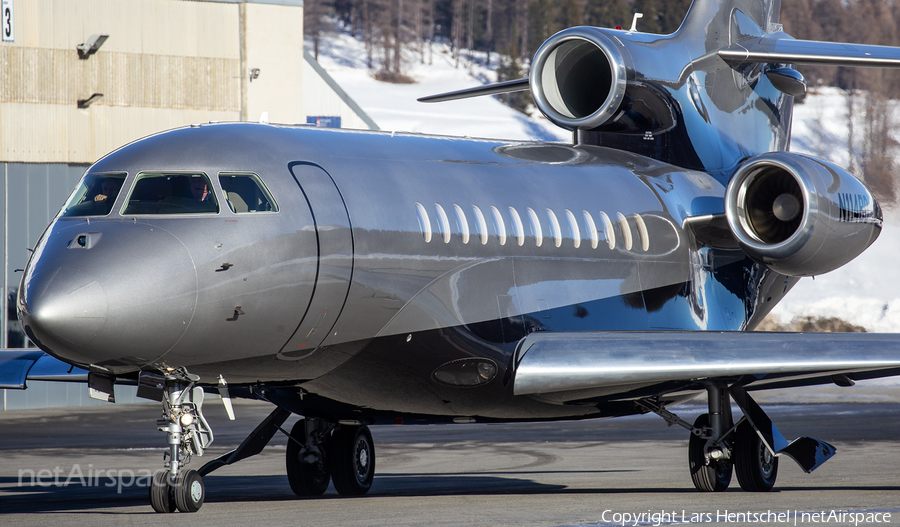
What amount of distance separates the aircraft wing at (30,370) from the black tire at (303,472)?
2259mm

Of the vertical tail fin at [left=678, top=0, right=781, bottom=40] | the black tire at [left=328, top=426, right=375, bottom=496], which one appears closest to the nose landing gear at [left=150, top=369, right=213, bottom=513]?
the black tire at [left=328, top=426, right=375, bottom=496]

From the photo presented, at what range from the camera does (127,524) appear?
30.8ft

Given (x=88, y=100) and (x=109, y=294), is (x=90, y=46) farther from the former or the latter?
(x=109, y=294)

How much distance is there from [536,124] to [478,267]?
75.8 meters

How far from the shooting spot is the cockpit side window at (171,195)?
29.7 ft

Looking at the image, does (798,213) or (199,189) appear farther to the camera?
(798,213)

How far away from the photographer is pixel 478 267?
11.1 m

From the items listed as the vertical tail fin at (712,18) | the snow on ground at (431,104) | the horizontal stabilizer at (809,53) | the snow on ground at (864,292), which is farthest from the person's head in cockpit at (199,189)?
the snow on ground at (431,104)

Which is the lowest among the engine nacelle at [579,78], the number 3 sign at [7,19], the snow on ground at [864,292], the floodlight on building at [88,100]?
the snow on ground at [864,292]

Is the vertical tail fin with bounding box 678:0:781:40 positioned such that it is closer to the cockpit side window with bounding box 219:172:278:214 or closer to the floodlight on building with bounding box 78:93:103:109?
the cockpit side window with bounding box 219:172:278:214

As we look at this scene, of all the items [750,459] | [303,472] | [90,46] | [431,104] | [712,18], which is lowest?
[303,472]

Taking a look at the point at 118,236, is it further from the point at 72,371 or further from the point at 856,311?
the point at 856,311

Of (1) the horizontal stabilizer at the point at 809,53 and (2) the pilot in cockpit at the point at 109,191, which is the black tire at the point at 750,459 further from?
(2) the pilot in cockpit at the point at 109,191

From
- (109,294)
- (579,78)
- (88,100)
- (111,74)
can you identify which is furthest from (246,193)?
(111,74)
